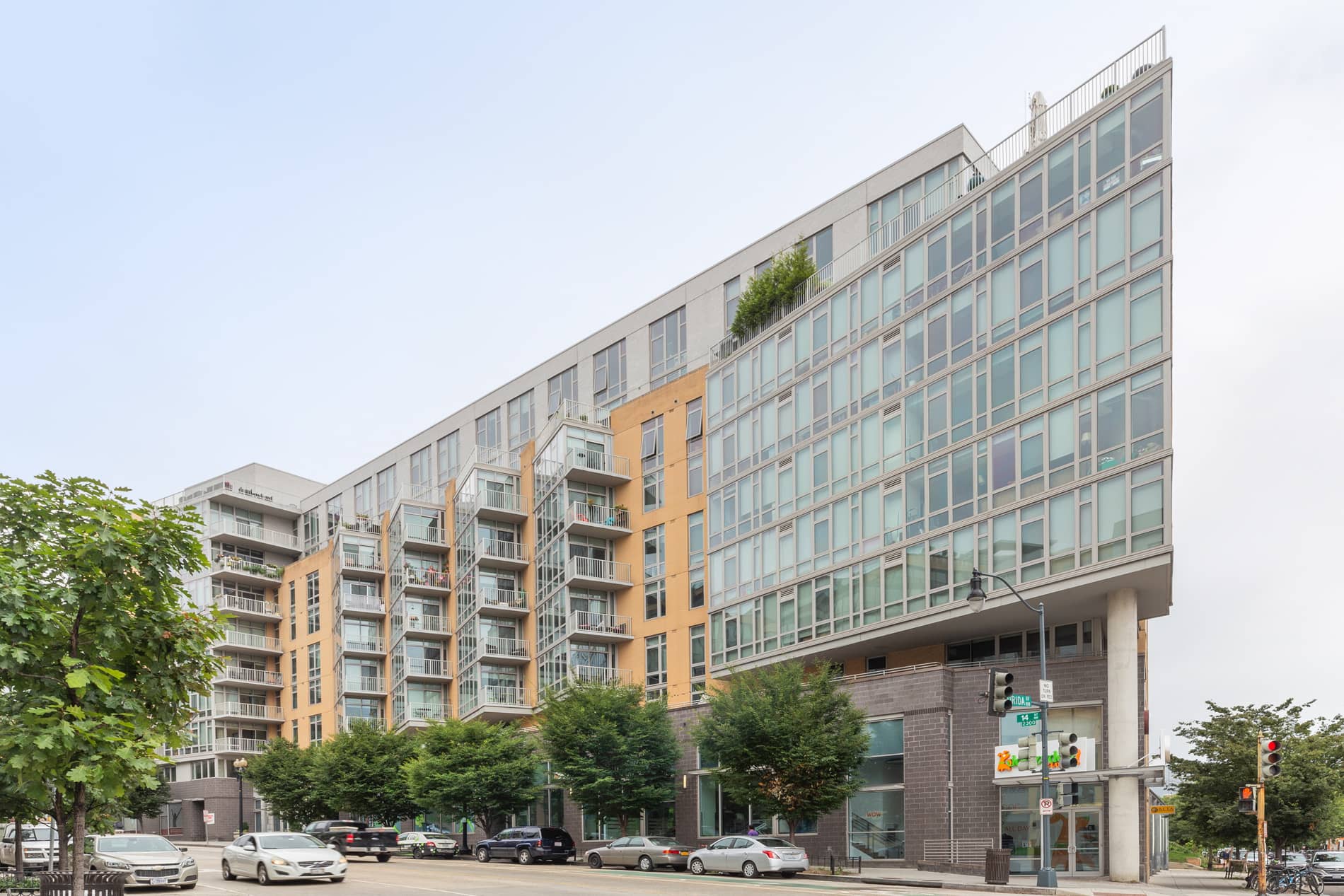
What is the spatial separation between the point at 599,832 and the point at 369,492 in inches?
1641

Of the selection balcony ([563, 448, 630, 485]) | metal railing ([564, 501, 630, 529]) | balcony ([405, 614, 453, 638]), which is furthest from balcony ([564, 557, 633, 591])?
balcony ([405, 614, 453, 638])

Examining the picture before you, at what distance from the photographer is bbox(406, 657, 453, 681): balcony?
220ft

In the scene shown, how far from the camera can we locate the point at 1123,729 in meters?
33.4

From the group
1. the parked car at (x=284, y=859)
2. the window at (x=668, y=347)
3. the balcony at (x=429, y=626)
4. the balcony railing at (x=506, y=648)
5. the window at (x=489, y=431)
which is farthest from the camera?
the window at (x=489, y=431)

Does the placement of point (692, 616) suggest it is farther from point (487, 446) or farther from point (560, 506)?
point (487, 446)

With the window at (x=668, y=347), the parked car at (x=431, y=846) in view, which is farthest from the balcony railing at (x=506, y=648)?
the window at (x=668, y=347)

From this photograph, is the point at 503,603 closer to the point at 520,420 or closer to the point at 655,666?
the point at 655,666

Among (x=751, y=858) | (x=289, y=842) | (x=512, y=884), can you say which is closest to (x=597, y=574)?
(x=751, y=858)

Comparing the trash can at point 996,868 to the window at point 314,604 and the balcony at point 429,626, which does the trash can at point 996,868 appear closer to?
the balcony at point 429,626

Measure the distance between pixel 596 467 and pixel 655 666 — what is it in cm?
1005

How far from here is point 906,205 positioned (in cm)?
4672

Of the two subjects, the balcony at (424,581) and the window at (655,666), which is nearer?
the window at (655,666)

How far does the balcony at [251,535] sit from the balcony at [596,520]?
38.7 meters

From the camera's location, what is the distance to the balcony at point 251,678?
268 feet
